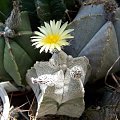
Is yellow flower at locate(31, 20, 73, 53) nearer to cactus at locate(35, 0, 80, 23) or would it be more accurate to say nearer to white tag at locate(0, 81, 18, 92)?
cactus at locate(35, 0, 80, 23)

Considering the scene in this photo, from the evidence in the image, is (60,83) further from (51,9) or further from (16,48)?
(51,9)

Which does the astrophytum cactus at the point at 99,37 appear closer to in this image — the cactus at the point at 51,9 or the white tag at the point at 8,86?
the cactus at the point at 51,9

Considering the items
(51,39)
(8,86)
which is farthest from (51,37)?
(8,86)

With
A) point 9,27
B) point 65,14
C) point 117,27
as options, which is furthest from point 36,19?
point 117,27

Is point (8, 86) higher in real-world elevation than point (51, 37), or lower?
lower

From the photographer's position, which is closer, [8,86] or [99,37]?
[99,37]

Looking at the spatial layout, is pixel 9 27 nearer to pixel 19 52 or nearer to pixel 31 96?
pixel 19 52
